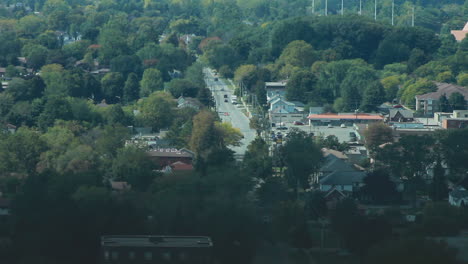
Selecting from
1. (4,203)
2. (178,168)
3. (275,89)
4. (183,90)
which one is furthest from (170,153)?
(275,89)

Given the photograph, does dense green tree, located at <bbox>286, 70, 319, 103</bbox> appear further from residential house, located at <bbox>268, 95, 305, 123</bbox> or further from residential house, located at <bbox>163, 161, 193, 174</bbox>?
residential house, located at <bbox>163, 161, 193, 174</bbox>

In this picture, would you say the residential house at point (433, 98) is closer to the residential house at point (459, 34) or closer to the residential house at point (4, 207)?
the residential house at point (4, 207)

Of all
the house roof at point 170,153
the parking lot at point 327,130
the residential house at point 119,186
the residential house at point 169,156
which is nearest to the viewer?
the residential house at point 119,186

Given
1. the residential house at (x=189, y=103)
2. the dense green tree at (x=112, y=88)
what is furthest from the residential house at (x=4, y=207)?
the dense green tree at (x=112, y=88)

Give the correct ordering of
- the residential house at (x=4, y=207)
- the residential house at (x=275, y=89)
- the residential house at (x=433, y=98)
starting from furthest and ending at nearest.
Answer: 1. the residential house at (x=275, y=89)
2. the residential house at (x=433, y=98)
3. the residential house at (x=4, y=207)

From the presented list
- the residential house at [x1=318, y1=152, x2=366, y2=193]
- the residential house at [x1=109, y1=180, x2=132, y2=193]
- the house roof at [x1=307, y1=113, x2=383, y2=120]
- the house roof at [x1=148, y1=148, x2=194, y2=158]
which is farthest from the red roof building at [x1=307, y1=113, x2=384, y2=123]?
the residential house at [x1=109, y1=180, x2=132, y2=193]

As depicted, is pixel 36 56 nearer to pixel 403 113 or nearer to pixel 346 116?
pixel 346 116

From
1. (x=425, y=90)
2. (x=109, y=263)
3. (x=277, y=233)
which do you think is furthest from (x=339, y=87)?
(x=109, y=263)
